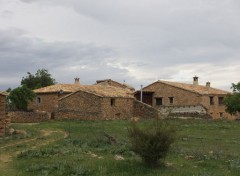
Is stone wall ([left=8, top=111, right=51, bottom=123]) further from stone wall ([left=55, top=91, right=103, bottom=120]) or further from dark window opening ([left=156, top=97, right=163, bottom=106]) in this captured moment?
dark window opening ([left=156, top=97, right=163, bottom=106])

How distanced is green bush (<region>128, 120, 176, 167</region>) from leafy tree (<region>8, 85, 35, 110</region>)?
34864mm

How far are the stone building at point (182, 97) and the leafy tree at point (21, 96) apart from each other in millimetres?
15033

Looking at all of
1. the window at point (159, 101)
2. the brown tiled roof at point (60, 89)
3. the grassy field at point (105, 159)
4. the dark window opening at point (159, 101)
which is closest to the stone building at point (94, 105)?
the brown tiled roof at point (60, 89)

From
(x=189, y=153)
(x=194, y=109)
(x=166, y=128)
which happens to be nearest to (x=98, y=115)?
(x=194, y=109)

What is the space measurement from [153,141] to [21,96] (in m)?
35.7

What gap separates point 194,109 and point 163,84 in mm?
5794

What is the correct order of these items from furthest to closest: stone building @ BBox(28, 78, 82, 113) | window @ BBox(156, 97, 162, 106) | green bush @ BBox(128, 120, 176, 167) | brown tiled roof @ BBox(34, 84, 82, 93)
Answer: window @ BBox(156, 97, 162, 106)
brown tiled roof @ BBox(34, 84, 82, 93)
stone building @ BBox(28, 78, 82, 113)
green bush @ BBox(128, 120, 176, 167)

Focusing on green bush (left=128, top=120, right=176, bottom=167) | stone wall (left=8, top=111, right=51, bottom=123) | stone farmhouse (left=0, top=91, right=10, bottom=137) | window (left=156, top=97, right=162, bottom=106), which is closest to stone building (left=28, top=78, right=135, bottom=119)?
stone wall (left=8, top=111, right=51, bottom=123)

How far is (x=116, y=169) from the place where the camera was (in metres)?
13.8

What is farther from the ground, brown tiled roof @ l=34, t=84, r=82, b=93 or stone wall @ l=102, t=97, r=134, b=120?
brown tiled roof @ l=34, t=84, r=82, b=93

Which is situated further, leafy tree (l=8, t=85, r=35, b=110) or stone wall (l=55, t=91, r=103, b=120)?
leafy tree (l=8, t=85, r=35, b=110)

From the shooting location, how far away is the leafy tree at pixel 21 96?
47.4 metres

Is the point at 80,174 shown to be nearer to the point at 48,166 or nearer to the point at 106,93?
the point at 48,166

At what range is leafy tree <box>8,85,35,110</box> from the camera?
47.4 m
